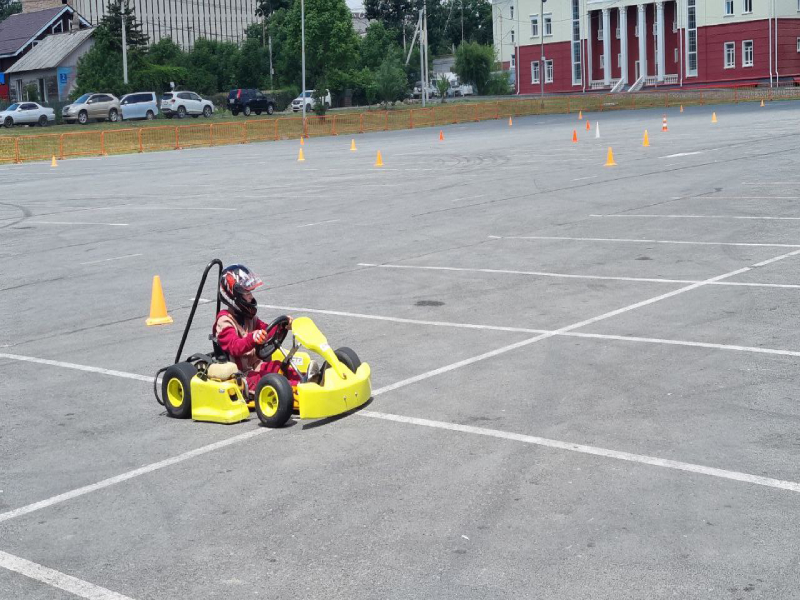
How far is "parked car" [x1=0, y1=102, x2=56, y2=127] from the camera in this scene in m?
66.9

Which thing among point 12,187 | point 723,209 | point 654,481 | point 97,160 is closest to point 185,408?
point 654,481

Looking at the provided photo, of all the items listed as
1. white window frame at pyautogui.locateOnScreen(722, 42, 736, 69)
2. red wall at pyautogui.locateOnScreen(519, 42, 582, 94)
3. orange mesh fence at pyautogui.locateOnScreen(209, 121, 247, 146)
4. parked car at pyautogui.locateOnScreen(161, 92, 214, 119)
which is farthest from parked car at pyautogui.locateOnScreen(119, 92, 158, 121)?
red wall at pyautogui.locateOnScreen(519, 42, 582, 94)

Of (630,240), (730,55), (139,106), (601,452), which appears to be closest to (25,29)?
(139,106)

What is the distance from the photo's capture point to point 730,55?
89312mm

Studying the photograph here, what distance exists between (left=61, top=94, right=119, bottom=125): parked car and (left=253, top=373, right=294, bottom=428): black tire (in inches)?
2415

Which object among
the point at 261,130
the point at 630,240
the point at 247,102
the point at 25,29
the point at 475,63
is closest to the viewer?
the point at 630,240

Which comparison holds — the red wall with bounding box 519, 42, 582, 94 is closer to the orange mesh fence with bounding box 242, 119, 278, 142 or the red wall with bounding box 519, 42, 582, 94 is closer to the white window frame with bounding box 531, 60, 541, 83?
the white window frame with bounding box 531, 60, 541, 83

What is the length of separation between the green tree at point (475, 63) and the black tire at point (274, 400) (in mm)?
102479

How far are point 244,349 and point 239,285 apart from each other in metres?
0.49

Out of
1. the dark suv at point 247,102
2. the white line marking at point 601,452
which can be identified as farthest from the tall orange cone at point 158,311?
the dark suv at point 247,102

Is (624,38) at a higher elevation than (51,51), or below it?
below

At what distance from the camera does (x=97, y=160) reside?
44.6 metres

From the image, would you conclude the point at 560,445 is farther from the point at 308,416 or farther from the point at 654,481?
the point at 308,416

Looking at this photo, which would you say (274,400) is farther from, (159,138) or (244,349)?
(159,138)
